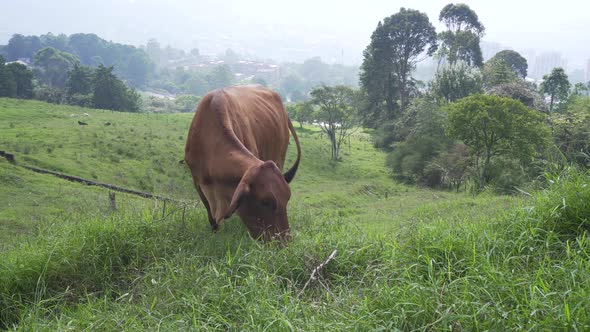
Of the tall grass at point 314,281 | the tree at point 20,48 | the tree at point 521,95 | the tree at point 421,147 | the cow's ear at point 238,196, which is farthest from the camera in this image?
the tree at point 20,48

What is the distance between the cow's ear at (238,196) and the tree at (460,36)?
4521 centimetres

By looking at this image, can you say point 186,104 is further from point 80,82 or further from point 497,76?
point 497,76

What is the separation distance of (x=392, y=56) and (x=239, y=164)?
4105 centimetres

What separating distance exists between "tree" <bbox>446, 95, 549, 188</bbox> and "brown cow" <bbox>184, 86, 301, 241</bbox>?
49.0 feet

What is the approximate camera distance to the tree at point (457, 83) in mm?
36031

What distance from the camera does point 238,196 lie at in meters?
4.79

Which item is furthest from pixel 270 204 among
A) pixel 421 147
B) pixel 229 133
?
pixel 421 147

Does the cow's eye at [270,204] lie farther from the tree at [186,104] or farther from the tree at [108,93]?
the tree at [186,104]

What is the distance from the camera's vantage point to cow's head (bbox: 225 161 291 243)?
4945mm

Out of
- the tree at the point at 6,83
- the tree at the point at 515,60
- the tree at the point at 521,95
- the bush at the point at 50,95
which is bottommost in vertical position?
the bush at the point at 50,95

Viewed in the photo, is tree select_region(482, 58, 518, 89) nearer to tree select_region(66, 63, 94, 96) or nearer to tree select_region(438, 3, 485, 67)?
tree select_region(438, 3, 485, 67)

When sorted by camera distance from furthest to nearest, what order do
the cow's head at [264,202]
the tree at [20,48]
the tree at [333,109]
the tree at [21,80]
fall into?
1. the tree at [20,48]
2. the tree at [21,80]
3. the tree at [333,109]
4. the cow's head at [264,202]

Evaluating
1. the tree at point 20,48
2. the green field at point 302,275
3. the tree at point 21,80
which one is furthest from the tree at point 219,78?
the green field at point 302,275

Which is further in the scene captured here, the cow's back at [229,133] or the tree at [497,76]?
the tree at [497,76]
